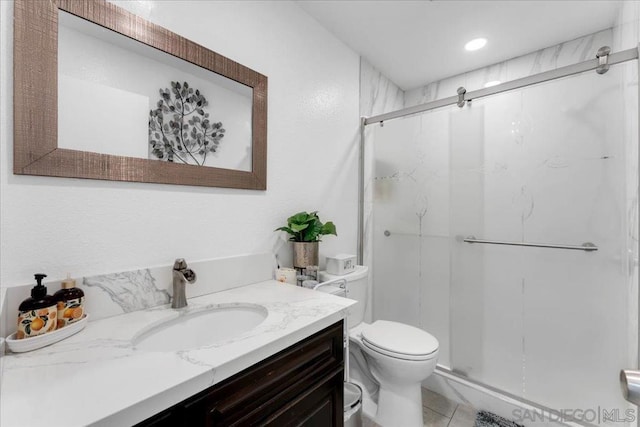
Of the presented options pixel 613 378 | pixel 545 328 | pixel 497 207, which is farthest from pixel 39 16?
pixel 613 378

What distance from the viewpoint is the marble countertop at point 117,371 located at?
499 millimetres

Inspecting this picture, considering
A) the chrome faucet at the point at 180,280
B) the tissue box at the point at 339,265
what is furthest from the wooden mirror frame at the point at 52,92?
the tissue box at the point at 339,265

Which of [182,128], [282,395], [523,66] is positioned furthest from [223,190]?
[523,66]

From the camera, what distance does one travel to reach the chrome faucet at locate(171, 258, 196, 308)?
1.03 metres

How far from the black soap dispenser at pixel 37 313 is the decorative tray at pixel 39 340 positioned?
0.06ft

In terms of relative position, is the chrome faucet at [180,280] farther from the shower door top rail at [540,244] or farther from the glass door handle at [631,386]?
the shower door top rail at [540,244]

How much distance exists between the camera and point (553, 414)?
63.2 inches

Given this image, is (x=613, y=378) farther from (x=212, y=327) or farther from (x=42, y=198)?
Result: (x=42, y=198)

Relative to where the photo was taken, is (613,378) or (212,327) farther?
(613,378)

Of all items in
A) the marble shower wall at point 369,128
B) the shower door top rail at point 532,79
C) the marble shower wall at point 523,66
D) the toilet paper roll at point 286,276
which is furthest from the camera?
the marble shower wall at point 369,128

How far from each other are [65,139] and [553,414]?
262 centimetres

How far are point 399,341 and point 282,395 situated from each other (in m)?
0.93

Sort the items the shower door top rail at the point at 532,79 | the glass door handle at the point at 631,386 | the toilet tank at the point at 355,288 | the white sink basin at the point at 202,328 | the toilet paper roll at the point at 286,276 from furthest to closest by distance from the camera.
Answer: the toilet tank at the point at 355,288
the toilet paper roll at the point at 286,276
the shower door top rail at the point at 532,79
the white sink basin at the point at 202,328
the glass door handle at the point at 631,386

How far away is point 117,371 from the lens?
62cm
